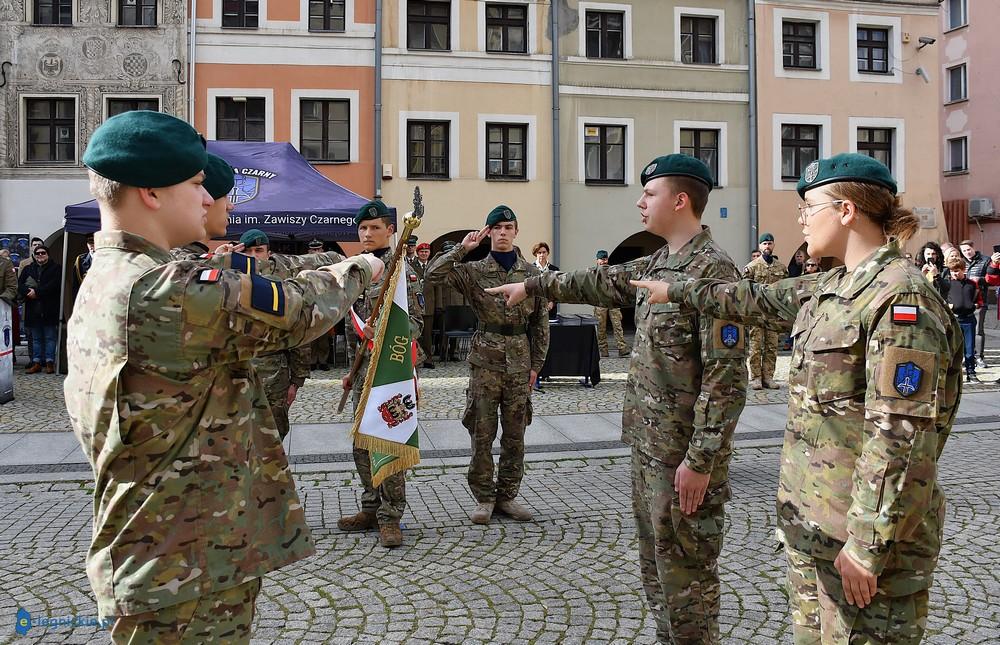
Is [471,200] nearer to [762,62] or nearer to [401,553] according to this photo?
[762,62]

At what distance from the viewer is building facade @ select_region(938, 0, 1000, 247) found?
32.4 m

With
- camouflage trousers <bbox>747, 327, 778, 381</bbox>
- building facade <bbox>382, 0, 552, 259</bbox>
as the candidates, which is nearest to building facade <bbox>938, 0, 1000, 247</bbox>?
building facade <bbox>382, 0, 552, 259</bbox>

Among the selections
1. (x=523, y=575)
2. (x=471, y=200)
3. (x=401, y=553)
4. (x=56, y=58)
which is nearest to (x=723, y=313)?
(x=523, y=575)

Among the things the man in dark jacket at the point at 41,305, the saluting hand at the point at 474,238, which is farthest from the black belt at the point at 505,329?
the man in dark jacket at the point at 41,305

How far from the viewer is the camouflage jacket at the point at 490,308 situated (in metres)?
6.36

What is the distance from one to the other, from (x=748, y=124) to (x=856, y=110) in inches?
140

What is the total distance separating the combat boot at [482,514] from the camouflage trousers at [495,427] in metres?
0.06

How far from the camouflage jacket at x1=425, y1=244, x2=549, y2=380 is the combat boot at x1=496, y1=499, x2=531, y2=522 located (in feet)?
3.26

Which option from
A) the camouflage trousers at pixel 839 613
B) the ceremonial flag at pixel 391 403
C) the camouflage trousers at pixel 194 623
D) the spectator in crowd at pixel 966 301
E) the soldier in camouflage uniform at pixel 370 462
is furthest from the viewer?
the spectator in crowd at pixel 966 301

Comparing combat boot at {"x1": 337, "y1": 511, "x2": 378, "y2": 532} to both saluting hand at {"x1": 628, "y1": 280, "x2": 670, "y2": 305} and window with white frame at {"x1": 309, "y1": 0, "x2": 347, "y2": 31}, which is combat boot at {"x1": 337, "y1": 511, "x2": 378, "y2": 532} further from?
window with white frame at {"x1": 309, "y1": 0, "x2": 347, "y2": 31}

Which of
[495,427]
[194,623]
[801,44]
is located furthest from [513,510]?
[801,44]

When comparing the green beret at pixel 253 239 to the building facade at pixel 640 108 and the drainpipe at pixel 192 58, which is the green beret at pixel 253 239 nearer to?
the drainpipe at pixel 192 58

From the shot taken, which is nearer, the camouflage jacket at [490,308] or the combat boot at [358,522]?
the combat boot at [358,522]

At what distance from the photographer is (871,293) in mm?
2568
